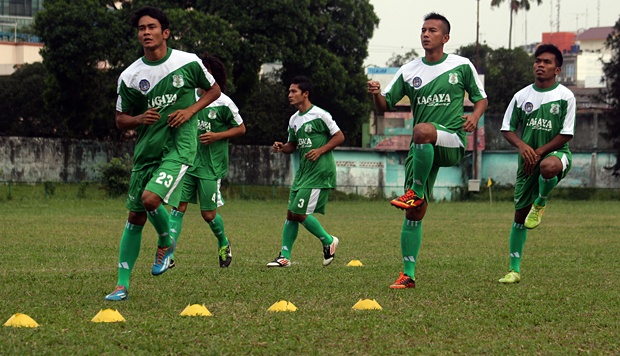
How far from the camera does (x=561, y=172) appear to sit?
10.5m

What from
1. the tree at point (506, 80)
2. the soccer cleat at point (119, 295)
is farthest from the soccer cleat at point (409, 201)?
the tree at point (506, 80)

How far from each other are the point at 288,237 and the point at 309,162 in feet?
3.36

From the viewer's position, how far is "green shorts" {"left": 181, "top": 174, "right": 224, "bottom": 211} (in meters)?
12.8

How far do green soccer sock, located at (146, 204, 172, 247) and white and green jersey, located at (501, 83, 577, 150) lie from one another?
3.72 meters

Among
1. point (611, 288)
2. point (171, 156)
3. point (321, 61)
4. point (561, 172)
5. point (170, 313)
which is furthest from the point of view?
point (321, 61)

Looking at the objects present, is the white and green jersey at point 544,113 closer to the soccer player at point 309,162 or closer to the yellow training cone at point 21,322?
the soccer player at point 309,162

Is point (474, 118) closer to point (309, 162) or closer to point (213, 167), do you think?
point (309, 162)

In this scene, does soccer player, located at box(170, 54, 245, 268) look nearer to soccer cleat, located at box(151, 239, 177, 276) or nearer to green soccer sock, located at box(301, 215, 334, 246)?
green soccer sock, located at box(301, 215, 334, 246)

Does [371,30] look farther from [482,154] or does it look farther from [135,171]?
[135,171]

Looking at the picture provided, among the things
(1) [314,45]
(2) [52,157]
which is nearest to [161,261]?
(2) [52,157]

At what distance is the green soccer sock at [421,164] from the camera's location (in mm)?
9617

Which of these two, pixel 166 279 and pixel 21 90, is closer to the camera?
pixel 166 279

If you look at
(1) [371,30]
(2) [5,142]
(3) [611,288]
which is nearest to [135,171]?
(3) [611,288]

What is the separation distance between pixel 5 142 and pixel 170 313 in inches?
1643
